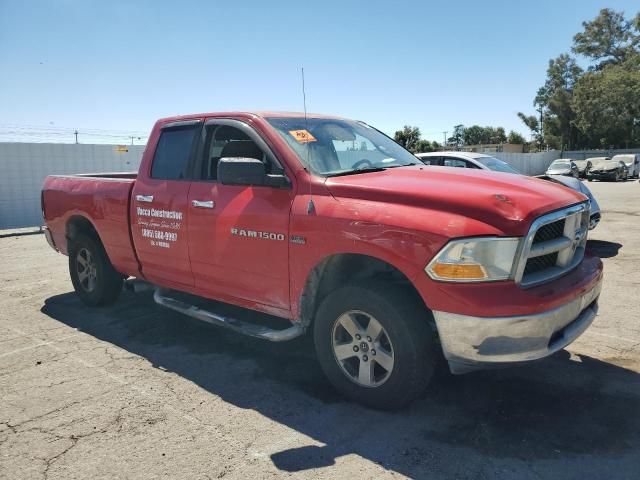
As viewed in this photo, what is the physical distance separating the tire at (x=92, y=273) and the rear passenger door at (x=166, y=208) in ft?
2.91

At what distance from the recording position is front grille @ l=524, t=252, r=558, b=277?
308cm

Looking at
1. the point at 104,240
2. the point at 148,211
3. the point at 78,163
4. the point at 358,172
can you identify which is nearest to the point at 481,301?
the point at 358,172

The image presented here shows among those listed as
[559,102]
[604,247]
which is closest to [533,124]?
[559,102]

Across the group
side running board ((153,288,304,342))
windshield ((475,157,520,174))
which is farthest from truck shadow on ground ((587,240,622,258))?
side running board ((153,288,304,342))

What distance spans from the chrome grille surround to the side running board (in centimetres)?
163

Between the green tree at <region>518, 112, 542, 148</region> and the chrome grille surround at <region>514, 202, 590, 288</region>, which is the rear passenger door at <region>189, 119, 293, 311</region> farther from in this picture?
the green tree at <region>518, 112, 542, 148</region>

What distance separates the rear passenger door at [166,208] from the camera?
4.50m

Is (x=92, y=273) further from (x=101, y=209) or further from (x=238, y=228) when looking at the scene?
(x=238, y=228)

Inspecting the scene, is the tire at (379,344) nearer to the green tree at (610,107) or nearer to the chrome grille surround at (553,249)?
the chrome grille surround at (553,249)

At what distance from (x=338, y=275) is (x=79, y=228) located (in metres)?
3.77

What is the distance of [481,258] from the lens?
288 centimetres

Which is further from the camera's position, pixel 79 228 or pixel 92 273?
pixel 79 228

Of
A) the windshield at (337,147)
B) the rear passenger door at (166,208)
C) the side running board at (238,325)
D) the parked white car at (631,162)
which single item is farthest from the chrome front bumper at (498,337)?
the parked white car at (631,162)

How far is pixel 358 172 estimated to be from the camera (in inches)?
153
